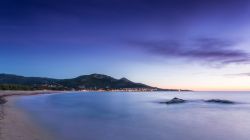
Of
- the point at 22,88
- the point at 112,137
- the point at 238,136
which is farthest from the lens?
the point at 22,88

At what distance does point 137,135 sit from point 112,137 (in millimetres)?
2091

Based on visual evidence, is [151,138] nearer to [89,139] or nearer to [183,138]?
[183,138]

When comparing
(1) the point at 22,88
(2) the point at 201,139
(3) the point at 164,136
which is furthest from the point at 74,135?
(1) the point at 22,88

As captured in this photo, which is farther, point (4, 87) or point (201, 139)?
point (4, 87)

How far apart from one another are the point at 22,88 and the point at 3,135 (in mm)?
164863

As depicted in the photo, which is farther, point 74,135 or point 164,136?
point 164,136

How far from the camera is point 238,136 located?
22547mm

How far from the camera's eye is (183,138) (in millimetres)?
21141

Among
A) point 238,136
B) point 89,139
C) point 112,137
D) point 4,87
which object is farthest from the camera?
point 4,87

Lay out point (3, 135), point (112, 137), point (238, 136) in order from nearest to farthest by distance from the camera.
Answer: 1. point (3, 135)
2. point (112, 137)
3. point (238, 136)

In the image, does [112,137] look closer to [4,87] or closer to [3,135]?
[3,135]

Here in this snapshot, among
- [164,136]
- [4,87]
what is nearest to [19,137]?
[164,136]

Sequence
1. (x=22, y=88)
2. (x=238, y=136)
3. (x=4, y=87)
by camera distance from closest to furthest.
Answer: (x=238, y=136), (x=4, y=87), (x=22, y=88)

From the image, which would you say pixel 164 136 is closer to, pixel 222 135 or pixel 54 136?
pixel 222 135
